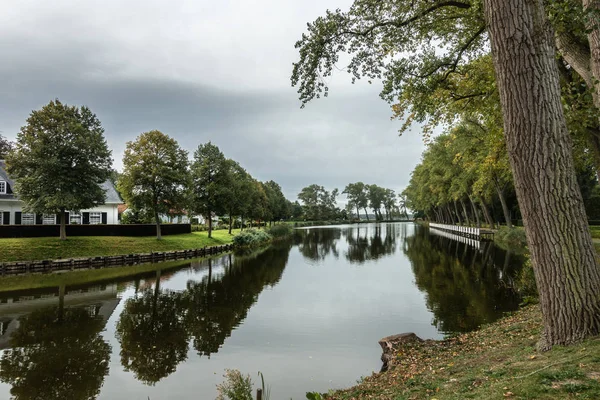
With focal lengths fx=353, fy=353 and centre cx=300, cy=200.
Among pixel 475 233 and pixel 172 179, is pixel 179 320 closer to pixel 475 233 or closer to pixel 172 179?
pixel 172 179

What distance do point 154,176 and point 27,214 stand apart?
43.3 feet

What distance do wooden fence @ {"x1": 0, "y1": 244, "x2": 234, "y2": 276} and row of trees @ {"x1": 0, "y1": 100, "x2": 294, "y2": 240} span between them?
3720 mm

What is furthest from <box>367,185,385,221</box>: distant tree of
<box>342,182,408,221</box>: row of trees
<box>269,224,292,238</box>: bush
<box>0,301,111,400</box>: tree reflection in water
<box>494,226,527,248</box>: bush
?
<box>0,301,111,400</box>: tree reflection in water

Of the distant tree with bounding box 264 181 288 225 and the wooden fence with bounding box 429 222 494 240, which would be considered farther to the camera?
the distant tree with bounding box 264 181 288 225

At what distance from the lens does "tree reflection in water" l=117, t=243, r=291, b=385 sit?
8.16m

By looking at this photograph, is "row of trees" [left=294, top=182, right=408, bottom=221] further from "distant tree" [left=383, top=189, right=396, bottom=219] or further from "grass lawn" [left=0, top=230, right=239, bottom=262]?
"grass lawn" [left=0, top=230, right=239, bottom=262]

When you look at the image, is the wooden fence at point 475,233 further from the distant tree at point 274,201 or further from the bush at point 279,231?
the distant tree at point 274,201

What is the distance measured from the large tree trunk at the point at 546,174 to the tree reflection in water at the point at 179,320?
7.12 m

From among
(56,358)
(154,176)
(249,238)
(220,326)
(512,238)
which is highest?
(154,176)

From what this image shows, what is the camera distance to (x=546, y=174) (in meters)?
3.98

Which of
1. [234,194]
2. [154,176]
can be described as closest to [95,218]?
[154,176]

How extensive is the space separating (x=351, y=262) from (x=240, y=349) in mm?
16456

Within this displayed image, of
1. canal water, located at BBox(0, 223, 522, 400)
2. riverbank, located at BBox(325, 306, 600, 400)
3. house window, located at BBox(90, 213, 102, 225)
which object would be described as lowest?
canal water, located at BBox(0, 223, 522, 400)

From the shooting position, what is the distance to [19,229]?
976 inches
